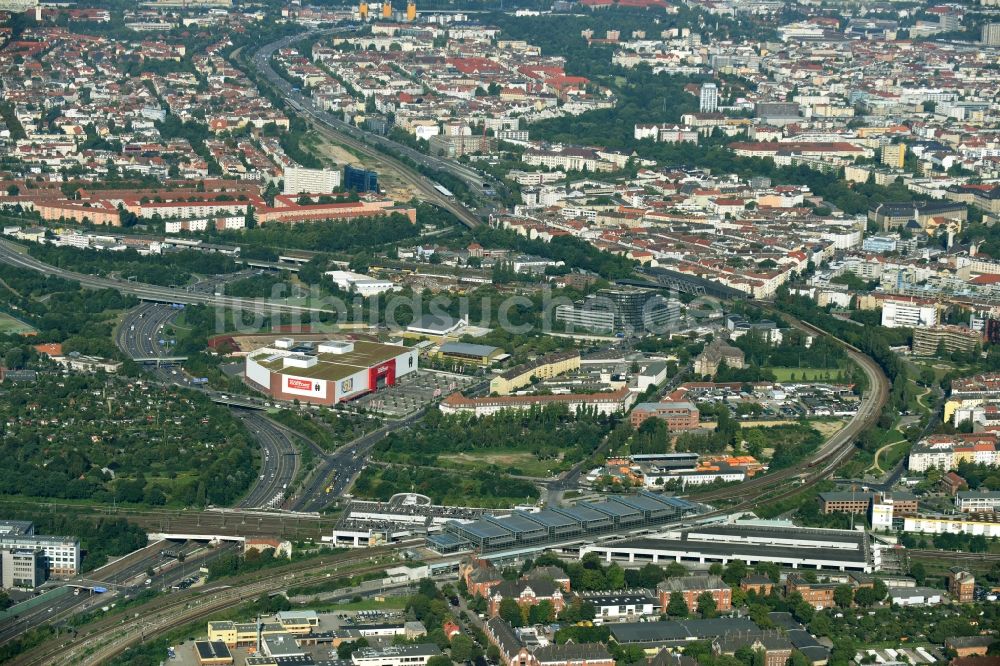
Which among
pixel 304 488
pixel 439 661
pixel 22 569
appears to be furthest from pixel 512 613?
pixel 304 488

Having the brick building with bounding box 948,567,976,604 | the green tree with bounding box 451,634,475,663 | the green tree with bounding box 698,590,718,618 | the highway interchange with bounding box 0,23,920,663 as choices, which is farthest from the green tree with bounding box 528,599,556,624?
the brick building with bounding box 948,567,976,604

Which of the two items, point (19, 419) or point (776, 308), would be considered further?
point (776, 308)

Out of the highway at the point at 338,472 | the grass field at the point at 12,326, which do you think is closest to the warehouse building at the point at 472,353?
the highway at the point at 338,472

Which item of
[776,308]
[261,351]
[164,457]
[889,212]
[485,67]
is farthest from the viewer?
[485,67]

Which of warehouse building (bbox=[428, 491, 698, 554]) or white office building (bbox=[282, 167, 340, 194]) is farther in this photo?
white office building (bbox=[282, 167, 340, 194])

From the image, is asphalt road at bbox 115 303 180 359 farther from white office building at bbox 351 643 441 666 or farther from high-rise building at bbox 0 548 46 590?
white office building at bbox 351 643 441 666

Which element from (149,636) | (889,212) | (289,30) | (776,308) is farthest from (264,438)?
(289,30)

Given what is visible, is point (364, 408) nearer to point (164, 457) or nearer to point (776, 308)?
point (164, 457)

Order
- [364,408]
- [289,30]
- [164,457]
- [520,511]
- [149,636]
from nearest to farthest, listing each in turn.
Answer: [149,636] < [520,511] < [164,457] < [364,408] < [289,30]
